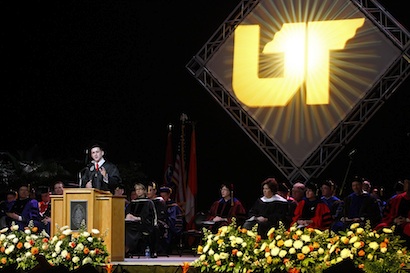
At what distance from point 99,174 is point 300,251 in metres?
3.42

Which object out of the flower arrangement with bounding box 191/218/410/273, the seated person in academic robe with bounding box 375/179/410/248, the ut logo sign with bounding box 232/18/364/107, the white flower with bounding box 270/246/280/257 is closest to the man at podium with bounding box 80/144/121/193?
the flower arrangement with bounding box 191/218/410/273

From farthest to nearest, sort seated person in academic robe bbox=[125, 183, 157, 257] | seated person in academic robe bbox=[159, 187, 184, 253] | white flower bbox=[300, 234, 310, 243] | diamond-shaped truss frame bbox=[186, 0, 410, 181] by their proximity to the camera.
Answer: diamond-shaped truss frame bbox=[186, 0, 410, 181]
seated person in academic robe bbox=[159, 187, 184, 253]
seated person in academic robe bbox=[125, 183, 157, 257]
white flower bbox=[300, 234, 310, 243]

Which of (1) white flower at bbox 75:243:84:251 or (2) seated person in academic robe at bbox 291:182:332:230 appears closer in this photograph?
(1) white flower at bbox 75:243:84:251

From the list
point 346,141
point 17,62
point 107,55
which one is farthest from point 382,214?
point 17,62

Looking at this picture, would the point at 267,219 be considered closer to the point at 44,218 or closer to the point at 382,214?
the point at 382,214

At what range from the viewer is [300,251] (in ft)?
20.8

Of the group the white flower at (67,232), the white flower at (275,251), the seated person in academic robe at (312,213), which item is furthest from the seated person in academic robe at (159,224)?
the white flower at (275,251)

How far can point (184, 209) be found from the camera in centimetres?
1369

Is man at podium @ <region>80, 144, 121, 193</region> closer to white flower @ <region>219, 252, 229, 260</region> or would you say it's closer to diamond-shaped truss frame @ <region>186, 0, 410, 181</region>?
white flower @ <region>219, 252, 229, 260</region>

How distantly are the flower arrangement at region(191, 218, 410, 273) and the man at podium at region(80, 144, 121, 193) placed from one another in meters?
2.44

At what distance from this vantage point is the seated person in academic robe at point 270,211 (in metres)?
10.3

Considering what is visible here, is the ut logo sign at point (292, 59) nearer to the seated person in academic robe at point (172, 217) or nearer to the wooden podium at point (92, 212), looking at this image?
the seated person in academic robe at point (172, 217)

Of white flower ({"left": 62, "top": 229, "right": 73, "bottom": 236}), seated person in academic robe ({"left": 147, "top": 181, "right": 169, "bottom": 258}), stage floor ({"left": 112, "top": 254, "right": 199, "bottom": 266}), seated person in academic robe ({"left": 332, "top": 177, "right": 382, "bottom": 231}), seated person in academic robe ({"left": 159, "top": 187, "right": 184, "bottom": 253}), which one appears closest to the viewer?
white flower ({"left": 62, "top": 229, "right": 73, "bottom": 236})

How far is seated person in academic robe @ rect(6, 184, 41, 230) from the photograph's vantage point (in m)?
11.2
